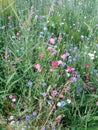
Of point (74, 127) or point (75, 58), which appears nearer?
point (74, 127)

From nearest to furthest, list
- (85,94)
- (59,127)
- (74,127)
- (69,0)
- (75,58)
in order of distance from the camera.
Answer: (59,127), (74,127), (85,94), (75,58), (69,0)

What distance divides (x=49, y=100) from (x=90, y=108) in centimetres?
38

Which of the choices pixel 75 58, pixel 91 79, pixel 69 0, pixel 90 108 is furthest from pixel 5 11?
pixel 90 108

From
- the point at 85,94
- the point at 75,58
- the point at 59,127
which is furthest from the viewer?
the point at 75,58

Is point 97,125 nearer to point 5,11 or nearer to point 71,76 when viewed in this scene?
point 71,76

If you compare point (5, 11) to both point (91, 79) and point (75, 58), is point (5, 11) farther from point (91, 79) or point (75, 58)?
point (91, 79)

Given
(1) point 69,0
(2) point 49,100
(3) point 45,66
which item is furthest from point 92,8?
(2) point 49,100

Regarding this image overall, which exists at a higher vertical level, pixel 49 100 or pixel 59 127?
pixel 49 100

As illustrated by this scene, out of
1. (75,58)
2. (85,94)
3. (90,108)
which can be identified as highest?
(75,58)

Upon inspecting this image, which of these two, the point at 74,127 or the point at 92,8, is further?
the point at 92,8

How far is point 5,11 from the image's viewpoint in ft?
12.1

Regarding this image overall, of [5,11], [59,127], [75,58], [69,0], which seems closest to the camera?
[59,127]

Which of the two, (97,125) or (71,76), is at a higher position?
(71,76)

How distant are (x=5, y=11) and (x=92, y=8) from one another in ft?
4.56
